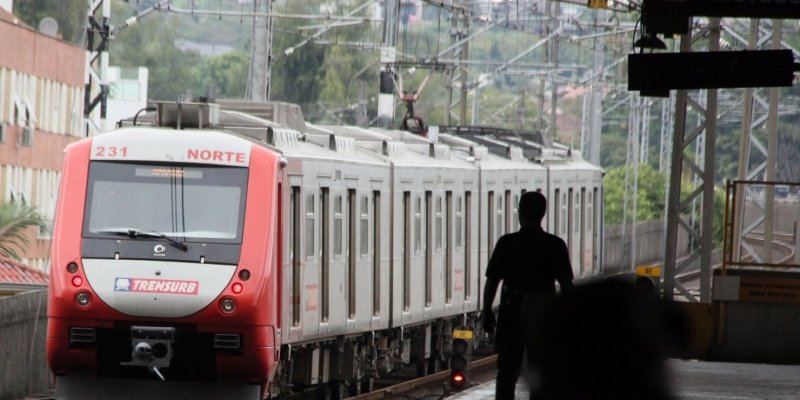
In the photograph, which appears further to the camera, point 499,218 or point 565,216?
point 565,216

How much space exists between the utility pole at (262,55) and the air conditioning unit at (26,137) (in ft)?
74.4

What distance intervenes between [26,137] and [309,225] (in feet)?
132

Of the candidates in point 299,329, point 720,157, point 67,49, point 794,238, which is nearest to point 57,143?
point 67,49

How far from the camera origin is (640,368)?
305cm

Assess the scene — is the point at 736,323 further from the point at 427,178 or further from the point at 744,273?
the point at 427,178

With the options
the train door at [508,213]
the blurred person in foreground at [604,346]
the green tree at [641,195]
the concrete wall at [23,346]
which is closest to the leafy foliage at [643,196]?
the green tree at [641,195]

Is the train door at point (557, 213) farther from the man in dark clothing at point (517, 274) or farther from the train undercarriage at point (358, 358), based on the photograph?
the man in dark clothing at point (517, 274)

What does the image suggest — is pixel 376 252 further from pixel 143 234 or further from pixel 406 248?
pixel 143 234

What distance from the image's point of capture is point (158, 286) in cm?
1436

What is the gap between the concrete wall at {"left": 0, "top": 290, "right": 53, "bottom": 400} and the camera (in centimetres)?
1745

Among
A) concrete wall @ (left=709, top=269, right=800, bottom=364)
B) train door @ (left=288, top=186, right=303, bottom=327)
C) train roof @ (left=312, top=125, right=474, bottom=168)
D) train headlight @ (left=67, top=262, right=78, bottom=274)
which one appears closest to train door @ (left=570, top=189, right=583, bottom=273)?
train roof @ (left=312, top=125, right=474, bottom=168)

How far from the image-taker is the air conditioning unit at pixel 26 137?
180ft

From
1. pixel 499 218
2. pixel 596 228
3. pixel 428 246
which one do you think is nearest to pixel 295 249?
pixel 428 246

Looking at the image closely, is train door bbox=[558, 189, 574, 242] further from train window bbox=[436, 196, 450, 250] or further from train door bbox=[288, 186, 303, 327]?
train door bbox=[288, 186, 303, 327]
